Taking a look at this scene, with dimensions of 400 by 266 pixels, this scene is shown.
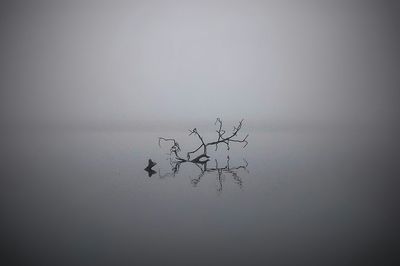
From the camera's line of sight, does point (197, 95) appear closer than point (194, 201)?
No

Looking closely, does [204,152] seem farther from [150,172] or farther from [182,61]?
[182,61]

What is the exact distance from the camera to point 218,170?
1.28 metres

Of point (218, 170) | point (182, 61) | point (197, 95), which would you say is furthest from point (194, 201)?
point (182, 61)

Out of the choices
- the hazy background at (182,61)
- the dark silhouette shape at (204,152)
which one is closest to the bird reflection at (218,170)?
the dark silhouette shape at (204,152)

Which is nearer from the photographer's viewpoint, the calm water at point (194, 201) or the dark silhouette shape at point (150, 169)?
the calm water at point (194, 201)

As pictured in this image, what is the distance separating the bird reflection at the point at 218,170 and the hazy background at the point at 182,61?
0.19m

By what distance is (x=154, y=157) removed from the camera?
130 cm

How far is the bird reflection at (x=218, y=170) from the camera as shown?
4.13 feet

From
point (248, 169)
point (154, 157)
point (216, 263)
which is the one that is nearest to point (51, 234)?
point (154, 157)

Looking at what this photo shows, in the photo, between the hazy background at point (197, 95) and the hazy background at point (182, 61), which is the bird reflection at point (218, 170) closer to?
the hazy background at point (197, 95)

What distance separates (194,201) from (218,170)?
16 centimetres

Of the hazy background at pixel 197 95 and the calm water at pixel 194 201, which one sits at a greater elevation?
the hazy background at pixel 197 95

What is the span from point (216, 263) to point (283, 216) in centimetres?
31

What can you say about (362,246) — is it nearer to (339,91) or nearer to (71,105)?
(339,91)
